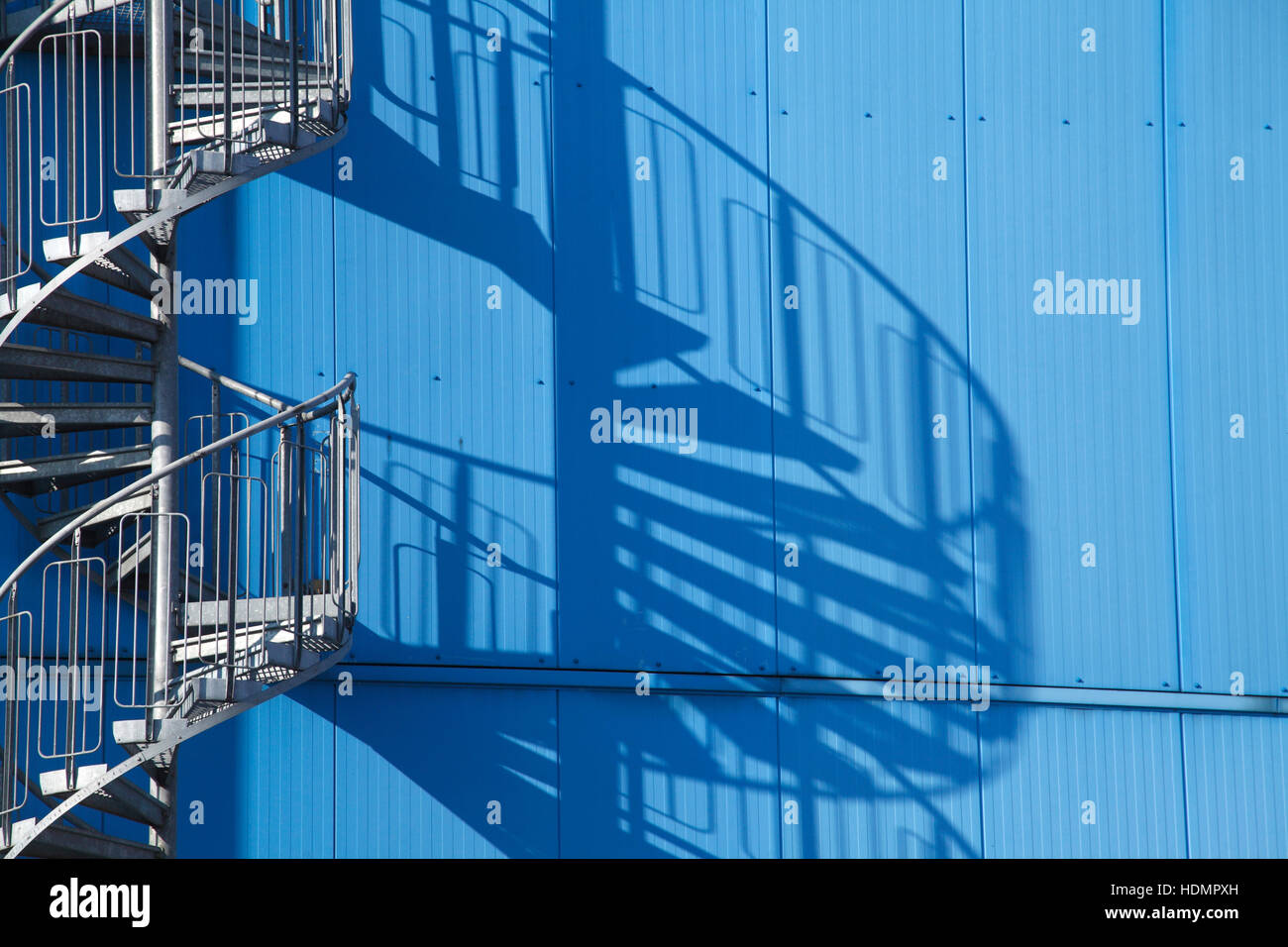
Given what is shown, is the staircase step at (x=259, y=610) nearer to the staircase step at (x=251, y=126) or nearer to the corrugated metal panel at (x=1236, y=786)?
the staircase step at (x=251, y=126)

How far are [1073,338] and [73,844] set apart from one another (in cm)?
490

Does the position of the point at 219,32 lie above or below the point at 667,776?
above

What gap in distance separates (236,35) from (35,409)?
1780 mm

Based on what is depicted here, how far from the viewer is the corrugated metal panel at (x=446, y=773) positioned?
5.62 m

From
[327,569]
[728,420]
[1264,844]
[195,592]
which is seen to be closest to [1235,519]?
[1264,844]

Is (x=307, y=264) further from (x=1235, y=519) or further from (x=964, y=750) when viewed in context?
(x=1235, y=519)

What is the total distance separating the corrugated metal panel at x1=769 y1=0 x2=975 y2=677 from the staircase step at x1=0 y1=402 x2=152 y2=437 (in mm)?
2848

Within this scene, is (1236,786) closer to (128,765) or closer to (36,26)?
(128,765)

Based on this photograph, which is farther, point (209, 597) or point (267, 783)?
point (267, 783)

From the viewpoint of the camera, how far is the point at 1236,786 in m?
6.02

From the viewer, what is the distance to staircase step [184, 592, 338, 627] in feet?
15.6

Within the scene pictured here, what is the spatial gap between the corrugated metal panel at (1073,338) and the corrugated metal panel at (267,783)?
3.15 meters

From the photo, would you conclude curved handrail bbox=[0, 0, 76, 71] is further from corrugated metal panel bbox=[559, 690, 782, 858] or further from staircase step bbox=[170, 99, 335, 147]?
corrugated metal panel bbox=[559, 690, 782, 858]

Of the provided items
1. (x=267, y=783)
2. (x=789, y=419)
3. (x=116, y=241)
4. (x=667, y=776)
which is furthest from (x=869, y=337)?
(x=267, y=783)
